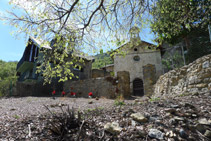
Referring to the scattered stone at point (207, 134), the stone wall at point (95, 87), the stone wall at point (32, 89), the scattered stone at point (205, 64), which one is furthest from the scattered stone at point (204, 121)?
the stone wall at point (32, 89)

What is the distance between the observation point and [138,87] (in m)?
14.4

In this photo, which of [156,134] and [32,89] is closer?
[156,134]

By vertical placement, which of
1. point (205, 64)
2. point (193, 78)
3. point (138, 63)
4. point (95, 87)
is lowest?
point (95, 87)

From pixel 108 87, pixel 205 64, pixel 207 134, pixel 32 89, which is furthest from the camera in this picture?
pixel 32 89

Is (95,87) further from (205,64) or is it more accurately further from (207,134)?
(207,134)

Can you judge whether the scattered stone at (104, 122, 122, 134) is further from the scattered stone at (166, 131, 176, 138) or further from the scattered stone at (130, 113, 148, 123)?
the scattered stone at (166, 131, 176, 138)

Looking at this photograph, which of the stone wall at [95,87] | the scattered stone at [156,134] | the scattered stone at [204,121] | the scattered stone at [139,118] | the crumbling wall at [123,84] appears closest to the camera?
the scattered stone at [156,134]

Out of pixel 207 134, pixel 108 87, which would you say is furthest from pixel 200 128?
pixel 108 87

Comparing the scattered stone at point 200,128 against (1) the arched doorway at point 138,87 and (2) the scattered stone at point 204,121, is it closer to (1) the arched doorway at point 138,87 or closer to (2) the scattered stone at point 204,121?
(2) the scattered stone at point 204,121

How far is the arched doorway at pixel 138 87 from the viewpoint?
13.9 m

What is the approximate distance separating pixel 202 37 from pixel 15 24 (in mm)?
16157

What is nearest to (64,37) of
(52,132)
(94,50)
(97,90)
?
(94,50)

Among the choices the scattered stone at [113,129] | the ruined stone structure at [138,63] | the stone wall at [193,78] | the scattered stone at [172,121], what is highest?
the ruined stone structure at [138,63]

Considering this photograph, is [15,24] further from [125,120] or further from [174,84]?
[174,84]
